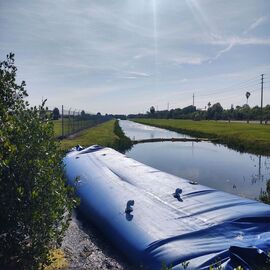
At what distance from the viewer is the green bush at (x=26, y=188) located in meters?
4.24

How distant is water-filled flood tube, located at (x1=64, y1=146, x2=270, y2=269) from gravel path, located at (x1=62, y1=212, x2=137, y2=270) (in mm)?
325

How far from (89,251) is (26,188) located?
2730 millimetres

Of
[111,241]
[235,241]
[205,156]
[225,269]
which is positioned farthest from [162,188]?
[205,156]

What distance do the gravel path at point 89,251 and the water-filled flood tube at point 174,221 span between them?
0.32m

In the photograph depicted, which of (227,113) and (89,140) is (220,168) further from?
(227,113)

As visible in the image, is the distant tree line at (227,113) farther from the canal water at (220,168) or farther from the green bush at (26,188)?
the green bush at (26,188)

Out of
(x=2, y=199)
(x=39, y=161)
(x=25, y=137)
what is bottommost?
(x=2, y=199)

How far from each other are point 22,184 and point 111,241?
2.72 m

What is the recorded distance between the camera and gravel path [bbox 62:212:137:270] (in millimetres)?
5852

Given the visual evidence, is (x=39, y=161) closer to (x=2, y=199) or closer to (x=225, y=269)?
(x=2, y=199)

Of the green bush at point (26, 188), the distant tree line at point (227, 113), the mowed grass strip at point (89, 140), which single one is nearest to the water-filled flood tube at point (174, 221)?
the green bush at point (26, 188)

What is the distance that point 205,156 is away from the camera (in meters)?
23.4

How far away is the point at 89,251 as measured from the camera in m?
6.47

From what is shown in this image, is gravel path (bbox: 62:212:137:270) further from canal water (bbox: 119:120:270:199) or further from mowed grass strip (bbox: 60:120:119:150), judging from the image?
canal water (bbox: 119:120:270:199)
